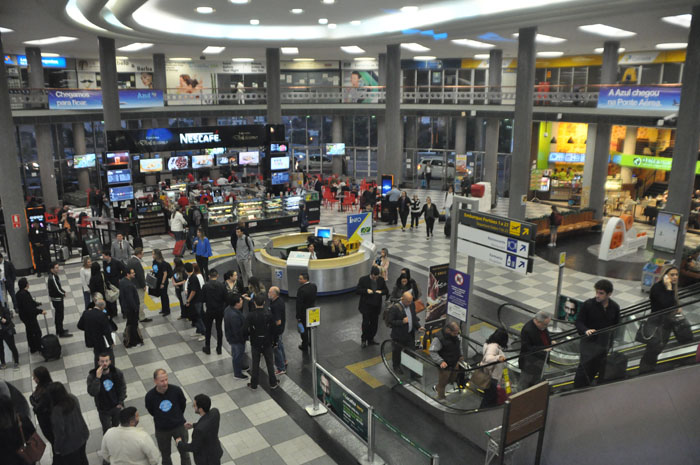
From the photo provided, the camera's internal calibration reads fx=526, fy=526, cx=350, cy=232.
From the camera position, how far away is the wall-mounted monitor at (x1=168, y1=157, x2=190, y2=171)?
22.4 m

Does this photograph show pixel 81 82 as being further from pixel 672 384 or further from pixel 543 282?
pixel 672 384

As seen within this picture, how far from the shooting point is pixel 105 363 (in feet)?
20.0

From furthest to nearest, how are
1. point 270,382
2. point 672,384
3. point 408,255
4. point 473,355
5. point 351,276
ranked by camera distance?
point 408,255 → point 351,276 → point 473,355 → point 270,382 → point 672,384

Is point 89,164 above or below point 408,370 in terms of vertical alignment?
above

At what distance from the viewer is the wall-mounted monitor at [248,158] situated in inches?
1026

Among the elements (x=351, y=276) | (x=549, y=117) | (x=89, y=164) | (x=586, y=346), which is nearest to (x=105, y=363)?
(x=586, y=346)

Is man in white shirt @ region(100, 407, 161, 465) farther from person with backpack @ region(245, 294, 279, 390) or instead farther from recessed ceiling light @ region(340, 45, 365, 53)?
recessed ceiling light @ region(340, 45, 365, 53)

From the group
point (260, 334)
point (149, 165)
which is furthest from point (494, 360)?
point (149, 165)

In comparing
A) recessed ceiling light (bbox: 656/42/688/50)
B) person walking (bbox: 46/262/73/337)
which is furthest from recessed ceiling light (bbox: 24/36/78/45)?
recessed ceiling light (bbox: 656/42/688/50)

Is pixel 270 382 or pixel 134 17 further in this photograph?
pixel 134 17

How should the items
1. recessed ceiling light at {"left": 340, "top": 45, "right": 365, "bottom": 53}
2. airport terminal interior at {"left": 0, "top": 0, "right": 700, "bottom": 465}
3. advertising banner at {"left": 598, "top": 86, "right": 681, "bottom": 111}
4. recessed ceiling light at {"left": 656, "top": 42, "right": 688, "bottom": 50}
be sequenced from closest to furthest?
airport terminal interior at {"left": 0, "top": 0, "right": 700, "bottom": 465}
advertising banner at {"left": 598, "top": 86, "right": 681, "bottom": 111}
recessed ceiling light at {"left": 656, "top": 42, "right": 688, "bottom": 50}
recessed ceiling light at {"left": 340, "top": 45, "right": 365, "bottom": 53}

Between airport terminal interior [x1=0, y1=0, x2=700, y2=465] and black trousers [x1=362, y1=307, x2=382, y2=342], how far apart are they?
0.06m

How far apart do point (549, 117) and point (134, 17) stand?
53.5ft

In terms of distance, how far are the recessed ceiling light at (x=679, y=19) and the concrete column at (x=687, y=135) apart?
85.6 inches
